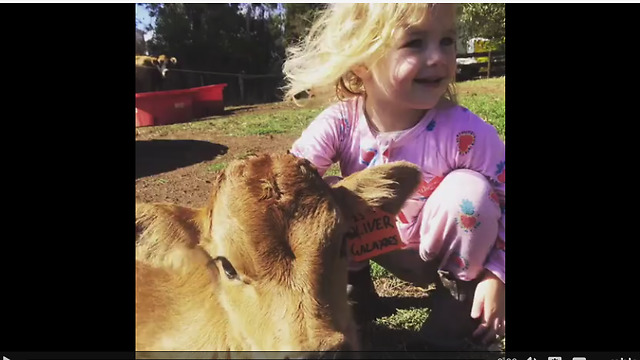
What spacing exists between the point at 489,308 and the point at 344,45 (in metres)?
1.46

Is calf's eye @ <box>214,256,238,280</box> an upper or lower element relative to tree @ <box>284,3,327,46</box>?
lower

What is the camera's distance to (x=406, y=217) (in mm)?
2711

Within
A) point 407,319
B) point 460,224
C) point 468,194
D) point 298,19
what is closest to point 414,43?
point 298,19

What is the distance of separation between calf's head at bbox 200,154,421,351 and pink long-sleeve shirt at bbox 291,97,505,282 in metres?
0.45

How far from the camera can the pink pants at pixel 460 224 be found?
2443 mm

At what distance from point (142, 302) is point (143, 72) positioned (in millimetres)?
1124

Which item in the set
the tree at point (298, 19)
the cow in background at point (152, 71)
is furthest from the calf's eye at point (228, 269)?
the tree at point (298, 19)

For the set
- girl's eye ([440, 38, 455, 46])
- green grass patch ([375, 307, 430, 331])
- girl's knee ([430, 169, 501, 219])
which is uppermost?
girl's eye ([440, 38, 455, 46])

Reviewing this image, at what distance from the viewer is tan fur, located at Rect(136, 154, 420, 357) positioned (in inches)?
72.1

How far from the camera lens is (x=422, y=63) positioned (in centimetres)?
238

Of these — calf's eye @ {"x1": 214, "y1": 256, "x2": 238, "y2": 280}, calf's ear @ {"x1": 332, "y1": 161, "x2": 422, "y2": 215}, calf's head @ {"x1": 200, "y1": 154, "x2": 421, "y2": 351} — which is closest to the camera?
calf's head @ {"x1": 200, "y1": 154, "x2": 421, "y2": 351}

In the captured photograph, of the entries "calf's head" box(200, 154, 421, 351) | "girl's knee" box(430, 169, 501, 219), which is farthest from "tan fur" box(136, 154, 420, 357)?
"girl's knee" box(430, 169, 501, 219)

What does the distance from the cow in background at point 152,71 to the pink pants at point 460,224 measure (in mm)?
1360

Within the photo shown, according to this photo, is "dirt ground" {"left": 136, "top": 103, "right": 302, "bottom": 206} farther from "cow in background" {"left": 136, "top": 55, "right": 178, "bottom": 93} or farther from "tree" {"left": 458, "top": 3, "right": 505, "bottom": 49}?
"tree" {"left": 458, "top": 3, "right": 505, "bottom": 49}
